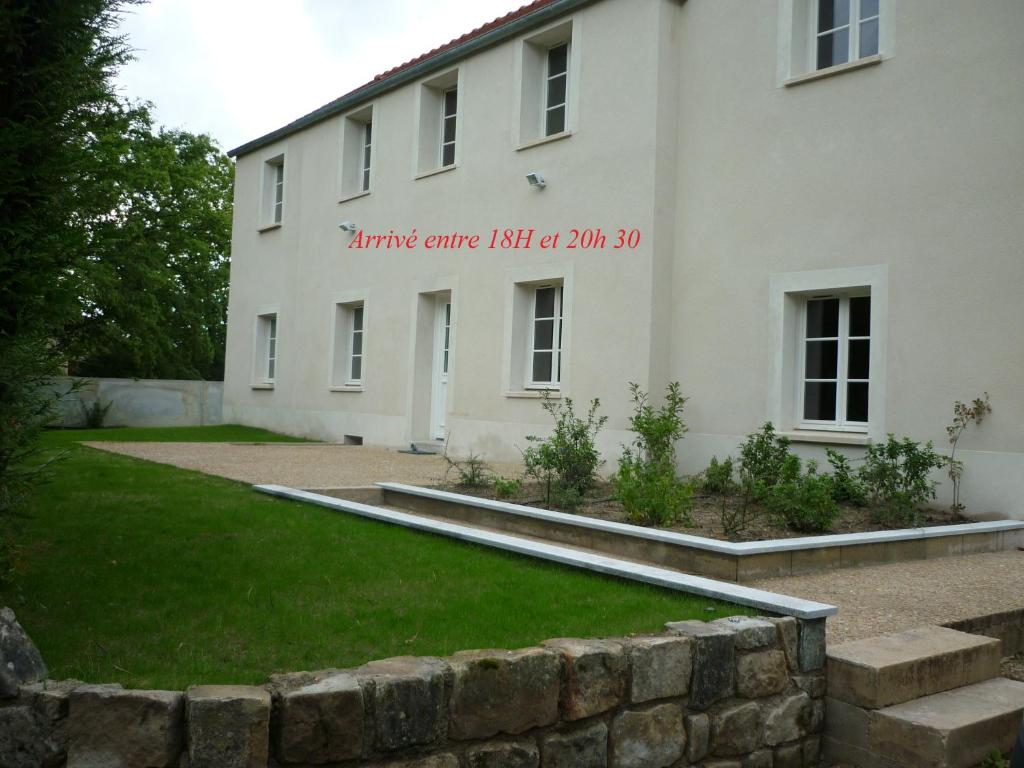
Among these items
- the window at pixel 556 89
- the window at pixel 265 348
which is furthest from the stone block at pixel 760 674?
the window at pixel 265 348

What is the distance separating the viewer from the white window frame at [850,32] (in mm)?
9555

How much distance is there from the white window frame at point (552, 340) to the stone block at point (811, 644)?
25.6 ft

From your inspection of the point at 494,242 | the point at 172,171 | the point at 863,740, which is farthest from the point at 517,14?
the point at 172,171

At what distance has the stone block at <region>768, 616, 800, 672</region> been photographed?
4238 mm

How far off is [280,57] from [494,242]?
374cm

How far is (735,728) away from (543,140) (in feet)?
31.2

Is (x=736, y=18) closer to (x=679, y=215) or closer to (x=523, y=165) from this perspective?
(x=679, y=215)

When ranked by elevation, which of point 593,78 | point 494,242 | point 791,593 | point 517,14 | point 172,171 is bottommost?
point 791,593

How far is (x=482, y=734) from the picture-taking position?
3506 mm

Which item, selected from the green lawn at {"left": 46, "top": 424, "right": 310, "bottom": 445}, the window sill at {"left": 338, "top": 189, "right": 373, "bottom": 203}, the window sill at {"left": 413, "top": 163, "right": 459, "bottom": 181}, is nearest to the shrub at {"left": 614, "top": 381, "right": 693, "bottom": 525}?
the window sill at {"left": 413, "top": 163, "right": 459, "bottom": 181}

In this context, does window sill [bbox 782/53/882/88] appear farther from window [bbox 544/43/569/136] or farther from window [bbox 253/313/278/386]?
window [bbox 253/313/278/386]

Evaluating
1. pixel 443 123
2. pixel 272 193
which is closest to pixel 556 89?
pixel 443 123

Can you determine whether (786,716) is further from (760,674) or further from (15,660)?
(15,660)

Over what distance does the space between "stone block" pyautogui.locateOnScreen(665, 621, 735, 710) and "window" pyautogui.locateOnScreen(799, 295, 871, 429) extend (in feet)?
19.2
